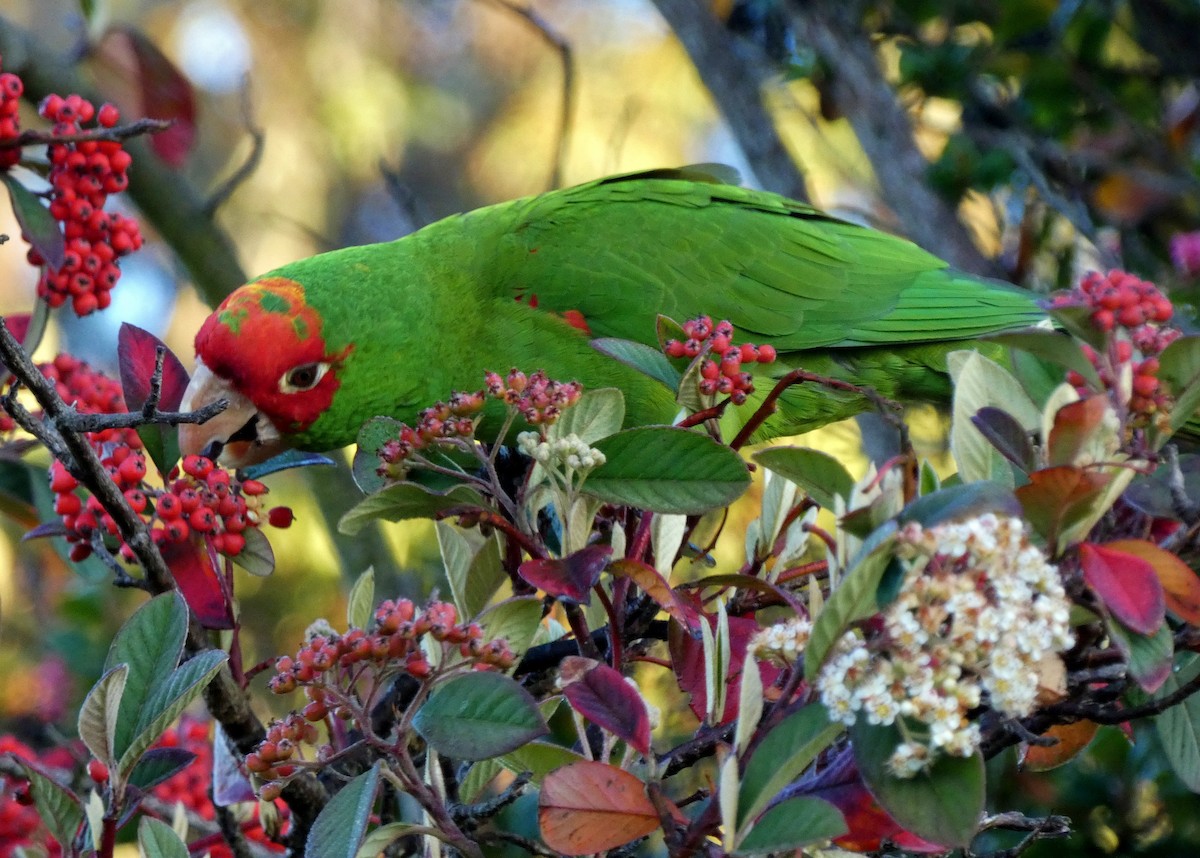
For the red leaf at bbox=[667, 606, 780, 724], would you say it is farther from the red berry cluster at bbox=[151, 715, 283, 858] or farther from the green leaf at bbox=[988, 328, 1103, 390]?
the red berry cluster at bbox=[151, 715, 283, 858]

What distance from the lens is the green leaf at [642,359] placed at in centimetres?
127

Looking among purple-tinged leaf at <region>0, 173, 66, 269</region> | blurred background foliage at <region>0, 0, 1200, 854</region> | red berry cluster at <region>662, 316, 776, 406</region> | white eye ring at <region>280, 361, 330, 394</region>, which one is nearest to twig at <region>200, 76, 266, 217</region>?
blurred background foliage at <region>0, 0, 1200, 854</region>

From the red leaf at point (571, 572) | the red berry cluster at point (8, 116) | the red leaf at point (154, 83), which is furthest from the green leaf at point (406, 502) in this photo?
the red leaf at point (154, 83)

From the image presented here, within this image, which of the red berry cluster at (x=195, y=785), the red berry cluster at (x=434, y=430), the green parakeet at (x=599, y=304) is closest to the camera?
the red berry cluster at (x=434, y=430)

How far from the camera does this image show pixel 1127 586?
2.80 ft

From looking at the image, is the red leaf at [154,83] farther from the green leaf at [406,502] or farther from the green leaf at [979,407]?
the green leaf at [979,407]

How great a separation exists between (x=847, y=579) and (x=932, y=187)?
2.37m

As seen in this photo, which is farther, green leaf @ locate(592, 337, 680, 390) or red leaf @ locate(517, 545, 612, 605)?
green leaf @ locate(592, 337, 680, 390)

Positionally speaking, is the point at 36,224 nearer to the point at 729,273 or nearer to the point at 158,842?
the point at 158,842

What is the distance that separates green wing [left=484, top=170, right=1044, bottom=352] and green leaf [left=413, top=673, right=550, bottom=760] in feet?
4.80

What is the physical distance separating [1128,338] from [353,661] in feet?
2.47

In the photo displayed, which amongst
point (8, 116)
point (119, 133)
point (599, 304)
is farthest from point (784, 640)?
point (599, 304)

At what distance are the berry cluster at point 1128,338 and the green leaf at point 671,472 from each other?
12.9 inches

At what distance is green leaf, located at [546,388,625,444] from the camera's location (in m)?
1.22
